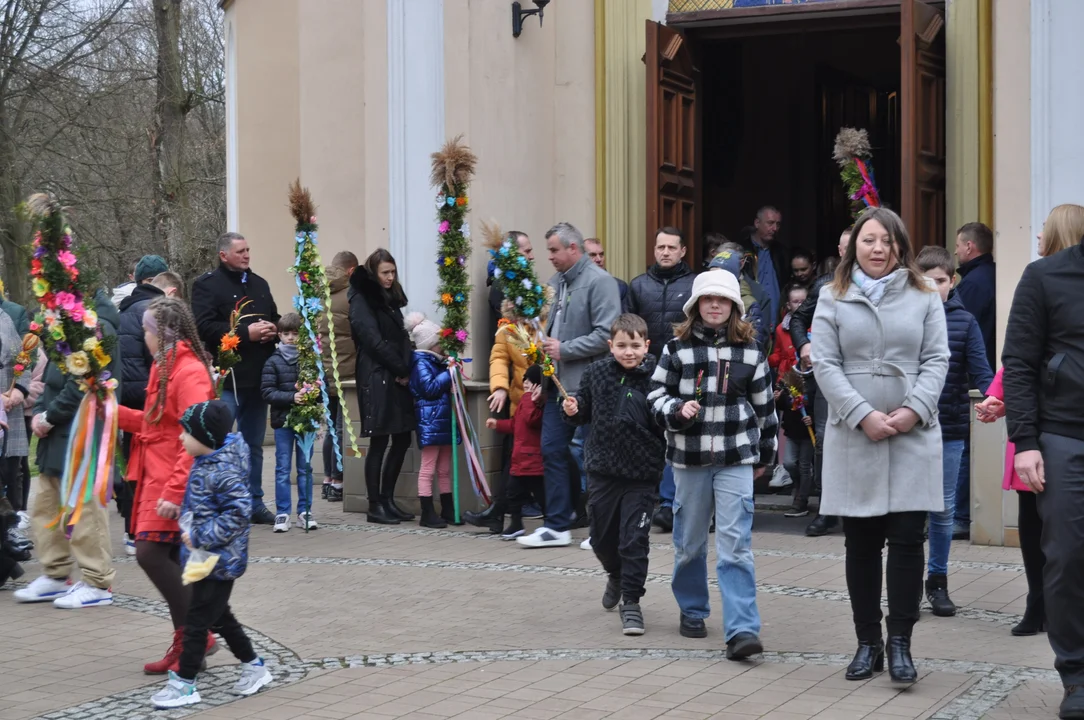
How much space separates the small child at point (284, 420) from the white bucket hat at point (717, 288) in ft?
15.6

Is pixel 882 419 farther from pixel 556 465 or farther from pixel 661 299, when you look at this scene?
pixel 661 299

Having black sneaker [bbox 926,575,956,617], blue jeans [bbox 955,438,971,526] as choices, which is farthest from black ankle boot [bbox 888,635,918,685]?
blue jeans [bbox 955,438,971,526]

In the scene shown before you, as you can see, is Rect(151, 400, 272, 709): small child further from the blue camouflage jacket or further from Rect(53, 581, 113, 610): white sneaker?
Rect(53, 581, 113, 610): white sneaker

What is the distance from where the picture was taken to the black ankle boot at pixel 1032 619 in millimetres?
7047

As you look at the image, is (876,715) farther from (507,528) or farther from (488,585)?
(507,528)

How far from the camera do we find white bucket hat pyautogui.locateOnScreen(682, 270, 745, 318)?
663 centimetres

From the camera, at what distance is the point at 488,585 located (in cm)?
854

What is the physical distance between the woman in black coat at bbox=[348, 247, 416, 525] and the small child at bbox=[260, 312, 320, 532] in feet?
1.58

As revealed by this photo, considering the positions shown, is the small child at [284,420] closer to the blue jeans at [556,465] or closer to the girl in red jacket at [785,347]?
the blue jeans at [556,465]

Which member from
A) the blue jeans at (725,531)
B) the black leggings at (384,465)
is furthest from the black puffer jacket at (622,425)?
the black leggings at (384,465)

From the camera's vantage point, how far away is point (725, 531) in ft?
21.8

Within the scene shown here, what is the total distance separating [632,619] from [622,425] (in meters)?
0.96

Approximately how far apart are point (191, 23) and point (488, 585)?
2729 centimetres

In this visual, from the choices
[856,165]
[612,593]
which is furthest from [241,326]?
[856,165]
